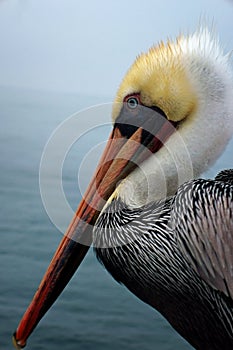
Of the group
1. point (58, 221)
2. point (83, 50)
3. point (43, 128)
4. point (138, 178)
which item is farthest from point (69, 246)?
point (83, 50)

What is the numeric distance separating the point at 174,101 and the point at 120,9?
0.59m

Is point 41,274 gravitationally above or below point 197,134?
below

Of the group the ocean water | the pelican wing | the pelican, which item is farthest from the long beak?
the ocean water

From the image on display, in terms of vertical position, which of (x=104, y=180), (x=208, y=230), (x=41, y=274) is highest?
(x=208, y=230)

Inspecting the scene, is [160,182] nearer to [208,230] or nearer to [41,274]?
[208,230]

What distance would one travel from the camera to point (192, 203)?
1863 millimetres

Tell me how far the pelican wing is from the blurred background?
72 cm

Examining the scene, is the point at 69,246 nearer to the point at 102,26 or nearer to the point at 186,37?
the point at 186,37

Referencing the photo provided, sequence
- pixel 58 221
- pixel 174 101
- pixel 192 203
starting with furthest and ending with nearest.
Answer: pixel 58 221 → pixel 174 101 → pixel 192 203

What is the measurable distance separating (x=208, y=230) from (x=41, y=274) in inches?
34.6

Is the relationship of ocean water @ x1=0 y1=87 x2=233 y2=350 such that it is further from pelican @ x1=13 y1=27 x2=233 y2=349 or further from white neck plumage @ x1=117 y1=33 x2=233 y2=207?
white neck plumage @ x1=117 y1=33 x2=233 y2=207

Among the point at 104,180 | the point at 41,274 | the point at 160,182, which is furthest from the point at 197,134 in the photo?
the point at 41,274

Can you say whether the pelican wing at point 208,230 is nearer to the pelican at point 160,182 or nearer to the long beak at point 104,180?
the pelican at point 160,182

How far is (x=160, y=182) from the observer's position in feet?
6.73
